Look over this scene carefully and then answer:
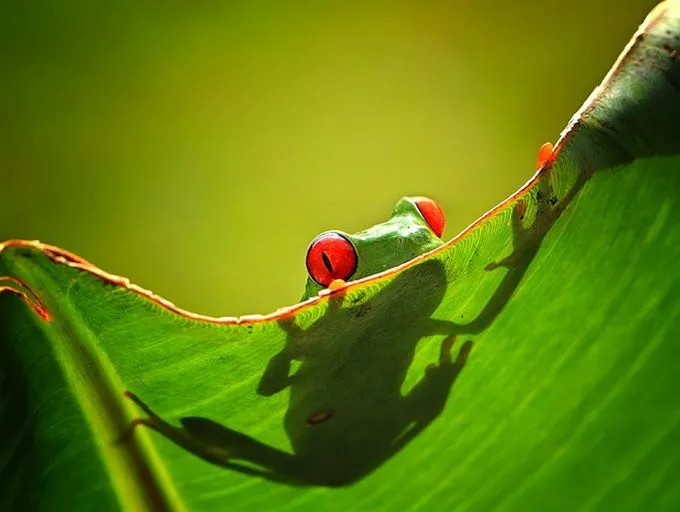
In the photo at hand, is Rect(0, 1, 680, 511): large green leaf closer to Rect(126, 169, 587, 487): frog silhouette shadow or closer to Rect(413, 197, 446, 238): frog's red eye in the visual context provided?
Rect(126, 169, 587, 487): frog silhouette shadow

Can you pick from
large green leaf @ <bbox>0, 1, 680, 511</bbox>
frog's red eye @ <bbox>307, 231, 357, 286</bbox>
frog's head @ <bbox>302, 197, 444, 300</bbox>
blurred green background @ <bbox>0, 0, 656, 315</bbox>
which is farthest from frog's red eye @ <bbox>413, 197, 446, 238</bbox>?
blurred green background @ <bbox>0, 0, 656, 315</bbox>

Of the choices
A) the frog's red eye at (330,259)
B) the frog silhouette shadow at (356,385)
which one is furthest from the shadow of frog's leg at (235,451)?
the frog's red eye at (330,259)

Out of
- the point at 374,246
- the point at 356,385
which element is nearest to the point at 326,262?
the point at 374,246

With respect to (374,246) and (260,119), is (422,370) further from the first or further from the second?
(260,119)

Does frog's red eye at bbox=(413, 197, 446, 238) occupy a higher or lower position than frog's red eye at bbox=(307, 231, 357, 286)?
higher

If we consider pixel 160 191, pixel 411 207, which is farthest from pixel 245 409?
pixel 160 191

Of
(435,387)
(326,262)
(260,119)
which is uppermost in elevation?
(260,119)
